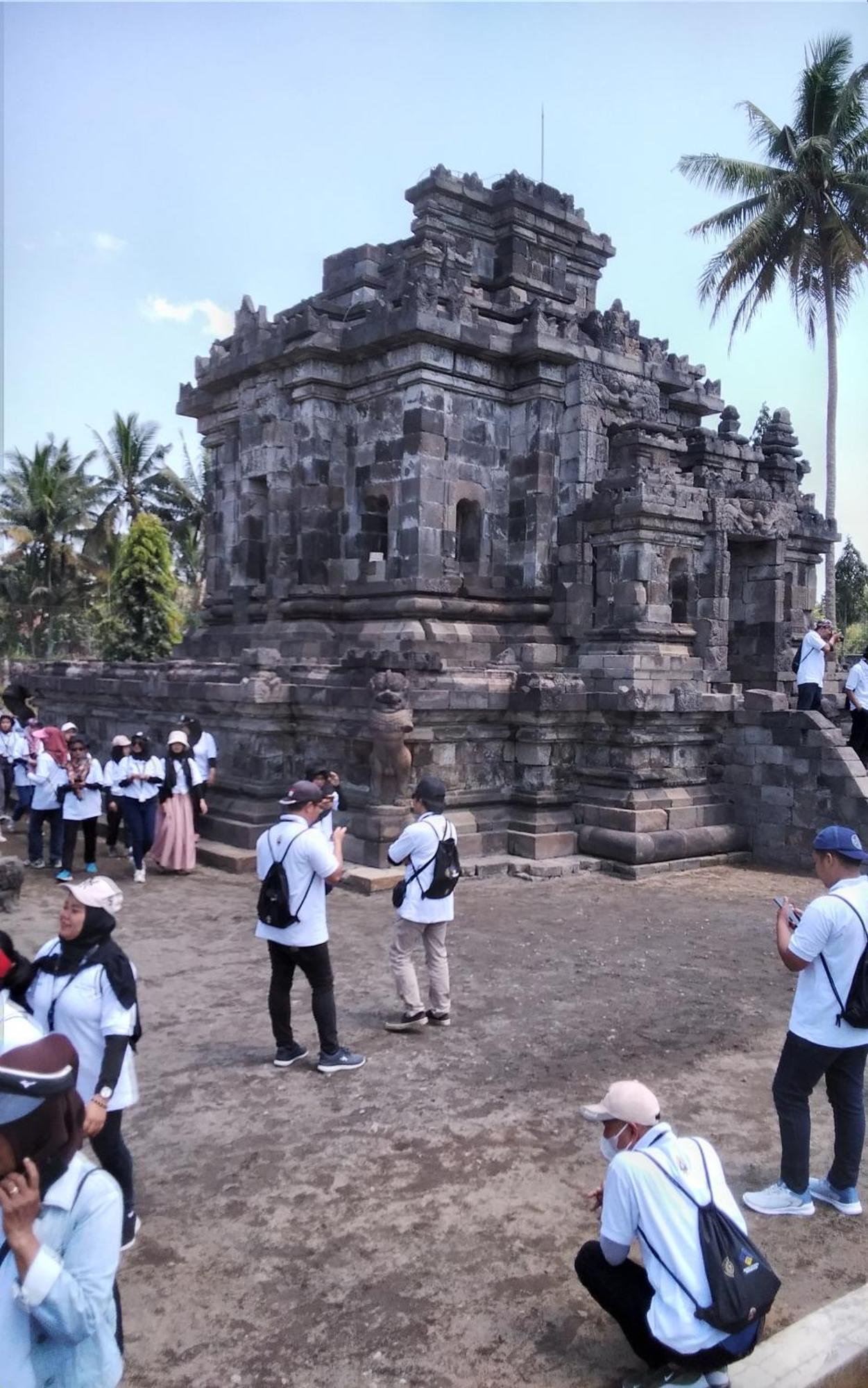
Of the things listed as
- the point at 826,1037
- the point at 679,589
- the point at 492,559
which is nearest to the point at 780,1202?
the point at 826,1037

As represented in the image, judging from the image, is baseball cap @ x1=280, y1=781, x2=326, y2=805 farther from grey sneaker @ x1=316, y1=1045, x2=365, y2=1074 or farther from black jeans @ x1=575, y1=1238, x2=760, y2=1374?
black jeans @ x1=575, y1=1238, x2=760, y2=1374

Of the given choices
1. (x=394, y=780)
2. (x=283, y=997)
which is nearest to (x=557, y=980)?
(x=283, y=997)

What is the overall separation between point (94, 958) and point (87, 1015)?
210 millimetres

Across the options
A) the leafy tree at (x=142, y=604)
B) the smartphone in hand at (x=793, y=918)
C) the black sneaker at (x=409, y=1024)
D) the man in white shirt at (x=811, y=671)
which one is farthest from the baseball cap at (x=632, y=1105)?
the leafy tree at (x=142, y=604)

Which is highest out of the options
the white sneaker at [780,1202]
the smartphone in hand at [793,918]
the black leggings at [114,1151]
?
the smartphone in hand at [793,918]

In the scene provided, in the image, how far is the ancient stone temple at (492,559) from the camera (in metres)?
12.1

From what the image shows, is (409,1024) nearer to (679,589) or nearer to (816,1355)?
(816,1355)

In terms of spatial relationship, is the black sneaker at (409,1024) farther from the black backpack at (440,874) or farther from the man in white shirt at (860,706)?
the man in white shirt at (860,706)

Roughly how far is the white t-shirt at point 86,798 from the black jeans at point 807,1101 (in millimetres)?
8215

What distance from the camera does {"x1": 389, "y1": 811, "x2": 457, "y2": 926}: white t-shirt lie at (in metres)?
6.55

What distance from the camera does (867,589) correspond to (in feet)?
121

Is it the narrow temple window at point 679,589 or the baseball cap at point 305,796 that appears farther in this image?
the narrow temple window at point 679,589

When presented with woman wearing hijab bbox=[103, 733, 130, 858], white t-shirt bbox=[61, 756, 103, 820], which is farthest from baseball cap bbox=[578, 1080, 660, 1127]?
white t-shirt bbox=[61, 756, 103, 820]

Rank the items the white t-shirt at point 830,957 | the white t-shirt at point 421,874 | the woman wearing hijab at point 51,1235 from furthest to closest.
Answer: the white t-shirt at point 421,874 → the white t-shirt at point 830,957 → the woman wearing hijab at point 51,1235
